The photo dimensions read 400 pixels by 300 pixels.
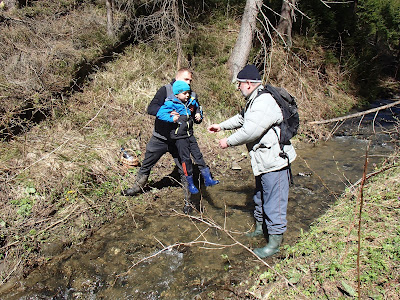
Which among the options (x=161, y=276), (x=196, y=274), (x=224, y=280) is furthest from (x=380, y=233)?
(x=161, y=276)

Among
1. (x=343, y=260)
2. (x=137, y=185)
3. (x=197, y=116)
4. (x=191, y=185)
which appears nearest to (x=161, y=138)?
(x=197, y=116)

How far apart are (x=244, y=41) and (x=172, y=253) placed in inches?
Answer: 286

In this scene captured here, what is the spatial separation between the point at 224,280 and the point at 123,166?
10.6 feet

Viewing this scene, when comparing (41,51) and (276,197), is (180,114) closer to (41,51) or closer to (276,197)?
(276,197)

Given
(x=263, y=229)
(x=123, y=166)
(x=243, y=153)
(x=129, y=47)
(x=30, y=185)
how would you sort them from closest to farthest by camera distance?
(x=263, y=229) → (x=30, y=185) → (x=123, y=166) → (x=243, y=153) → (x=129, y=47)

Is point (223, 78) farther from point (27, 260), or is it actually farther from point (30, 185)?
point (27, 260)

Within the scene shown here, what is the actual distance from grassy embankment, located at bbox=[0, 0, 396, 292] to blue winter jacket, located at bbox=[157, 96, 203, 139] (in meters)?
1.49

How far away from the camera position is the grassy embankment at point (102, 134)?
4.09 m

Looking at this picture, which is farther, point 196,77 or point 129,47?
point 129,47

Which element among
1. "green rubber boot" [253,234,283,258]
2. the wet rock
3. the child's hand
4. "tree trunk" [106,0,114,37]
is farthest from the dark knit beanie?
"tree trunk" [106,0,114,37]

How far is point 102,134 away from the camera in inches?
245

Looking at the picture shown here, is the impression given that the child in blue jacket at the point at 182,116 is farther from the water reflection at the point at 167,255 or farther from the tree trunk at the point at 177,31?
the tree trunk at the point at 177,31

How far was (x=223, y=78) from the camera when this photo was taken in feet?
29.4

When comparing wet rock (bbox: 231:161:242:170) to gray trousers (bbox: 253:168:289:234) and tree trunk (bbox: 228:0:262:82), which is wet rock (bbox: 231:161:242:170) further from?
tree trunk (bbox: 228:0:262:82)
